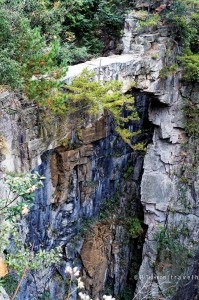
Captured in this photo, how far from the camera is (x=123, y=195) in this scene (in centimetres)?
1226

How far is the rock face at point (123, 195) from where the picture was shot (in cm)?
937

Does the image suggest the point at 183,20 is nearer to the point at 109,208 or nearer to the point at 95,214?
the point at 109,208

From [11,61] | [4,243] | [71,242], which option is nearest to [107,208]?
[71,242]

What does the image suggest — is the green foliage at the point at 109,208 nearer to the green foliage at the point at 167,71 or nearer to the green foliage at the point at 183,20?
the green foliage at the point at 167,71

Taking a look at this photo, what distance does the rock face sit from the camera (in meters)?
9.37

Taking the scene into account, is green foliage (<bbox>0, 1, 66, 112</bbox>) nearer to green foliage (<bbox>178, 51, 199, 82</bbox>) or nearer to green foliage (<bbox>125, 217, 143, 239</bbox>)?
green foliage (<bbox>178, 51, 199, 82</bbox>)

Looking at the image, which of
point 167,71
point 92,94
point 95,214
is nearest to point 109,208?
point 95,214

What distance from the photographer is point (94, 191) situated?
439 inches

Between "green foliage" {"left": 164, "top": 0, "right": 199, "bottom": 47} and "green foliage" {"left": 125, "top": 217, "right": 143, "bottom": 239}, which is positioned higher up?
"green foliage" {"left": 164, "top": 0, "right": 199, "bottom": 47}

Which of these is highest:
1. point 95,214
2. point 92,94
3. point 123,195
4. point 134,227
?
point 92,94

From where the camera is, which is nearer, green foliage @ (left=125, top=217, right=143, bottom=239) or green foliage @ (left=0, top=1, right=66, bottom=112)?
green foliage @ (left=0, top=1, right=66, bottom=112)

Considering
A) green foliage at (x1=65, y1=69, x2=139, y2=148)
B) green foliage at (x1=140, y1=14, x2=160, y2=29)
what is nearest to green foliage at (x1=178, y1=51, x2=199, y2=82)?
green foliage at (x1=140, y1=14, x2=160, y2=29)

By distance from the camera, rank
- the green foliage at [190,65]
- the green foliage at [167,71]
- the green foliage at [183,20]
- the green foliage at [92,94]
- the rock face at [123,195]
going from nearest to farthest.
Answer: the green foliage at [92,94], the green foliage at [183,20], the rock face at [123,195], the green foliage at [167,71], the green foliage at [190,65]

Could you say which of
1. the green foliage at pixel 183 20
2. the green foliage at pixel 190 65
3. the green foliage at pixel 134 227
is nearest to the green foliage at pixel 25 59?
the green foliage at pixel 183 20
